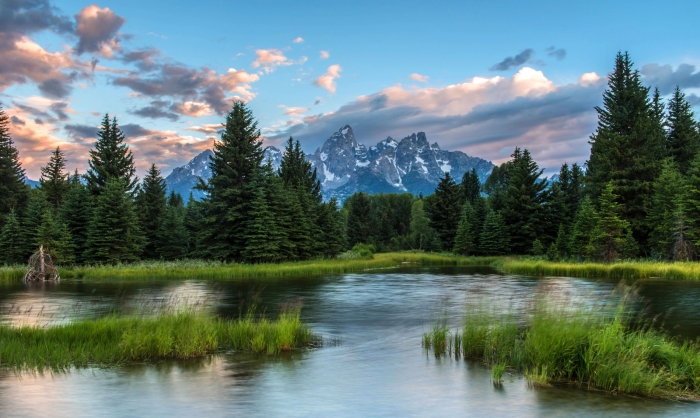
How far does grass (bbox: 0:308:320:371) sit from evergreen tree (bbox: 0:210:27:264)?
42.9 metres

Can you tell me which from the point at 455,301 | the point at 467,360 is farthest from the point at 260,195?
the point at 467,360

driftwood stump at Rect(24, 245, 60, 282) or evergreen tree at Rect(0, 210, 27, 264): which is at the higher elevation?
evergreen tree at Rect(0, 210, 27, 264)

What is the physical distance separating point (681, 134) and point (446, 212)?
3850 centimetres

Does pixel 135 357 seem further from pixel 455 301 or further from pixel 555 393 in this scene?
pixel 455 301

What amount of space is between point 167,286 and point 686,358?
31186mm

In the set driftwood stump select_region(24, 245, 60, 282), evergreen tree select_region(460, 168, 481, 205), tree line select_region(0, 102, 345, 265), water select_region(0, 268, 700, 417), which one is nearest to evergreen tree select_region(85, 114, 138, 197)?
tree line select_region(0, 102, 345, 265)

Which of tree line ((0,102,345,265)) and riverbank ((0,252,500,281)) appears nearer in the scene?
riverbank ((0,252,500,281))

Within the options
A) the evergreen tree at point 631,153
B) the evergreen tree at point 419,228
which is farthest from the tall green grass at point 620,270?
the evergreen tree at point 419,228

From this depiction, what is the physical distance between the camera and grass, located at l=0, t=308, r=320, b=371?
1281 cm

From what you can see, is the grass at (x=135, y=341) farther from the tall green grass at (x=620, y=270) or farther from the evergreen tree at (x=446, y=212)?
the evergreen tree at (x=446, y=212)

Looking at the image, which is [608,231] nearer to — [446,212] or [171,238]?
[446,212]

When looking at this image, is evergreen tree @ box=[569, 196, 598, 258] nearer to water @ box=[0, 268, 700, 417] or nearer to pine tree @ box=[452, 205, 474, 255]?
pine tree @ box=[452, 205, 474, 255]

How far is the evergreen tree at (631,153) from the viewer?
182ft

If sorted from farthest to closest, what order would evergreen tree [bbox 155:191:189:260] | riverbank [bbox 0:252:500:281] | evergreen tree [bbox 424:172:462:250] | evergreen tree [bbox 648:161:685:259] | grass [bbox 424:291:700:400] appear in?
evergreen tree [bbox 424:172:462:250]
evergreen tree [bbox 155:191:189:260]
evergreen tree [bbox 648:161:685:259]
riverbank [bbox 0:252:500:281]
grass [bbox 424:291:700:400]
